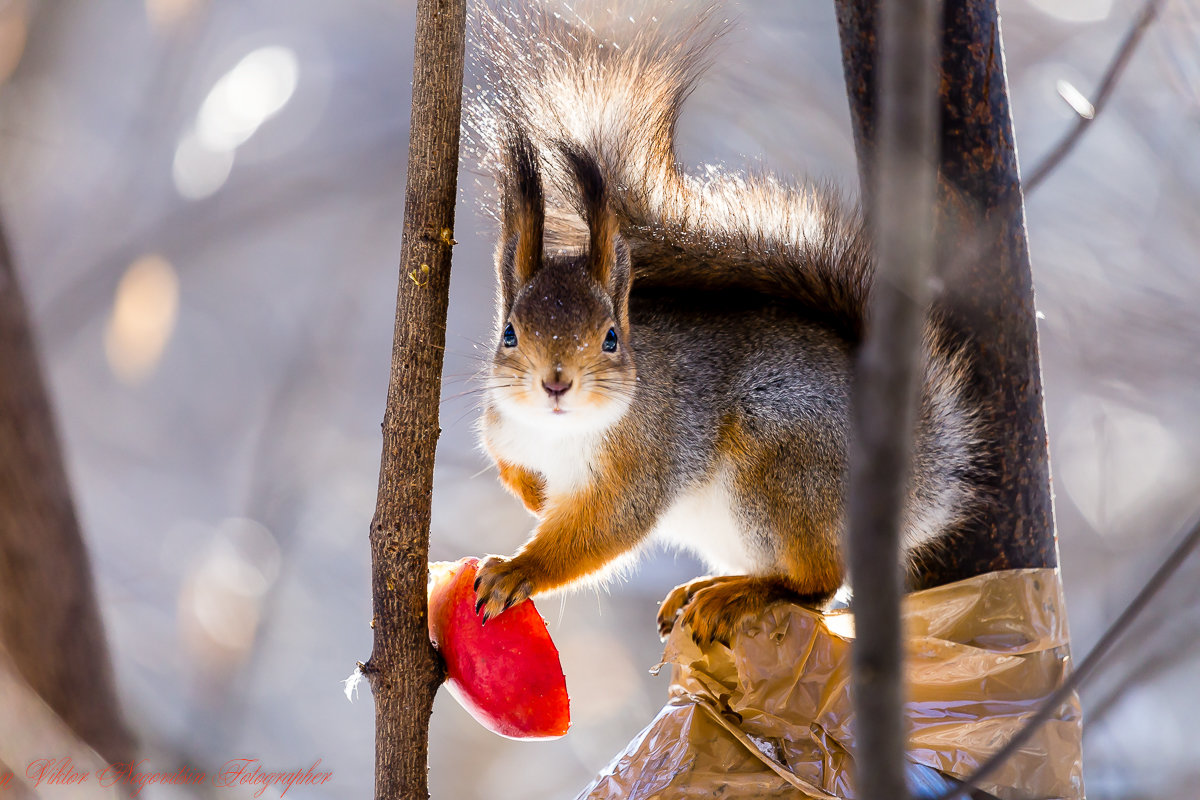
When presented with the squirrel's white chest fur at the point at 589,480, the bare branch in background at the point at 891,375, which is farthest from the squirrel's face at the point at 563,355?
the bare branch in background at the point at 891,375

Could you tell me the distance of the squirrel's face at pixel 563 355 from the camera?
1819mm

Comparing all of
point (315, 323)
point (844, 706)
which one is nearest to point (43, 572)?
point (844, 706)

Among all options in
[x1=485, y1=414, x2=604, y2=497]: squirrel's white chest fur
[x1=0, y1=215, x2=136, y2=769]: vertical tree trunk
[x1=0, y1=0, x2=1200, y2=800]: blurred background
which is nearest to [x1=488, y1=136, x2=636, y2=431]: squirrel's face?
[x1=485, y1=414, x2=604, y2=497]: squirrel's white chest fur

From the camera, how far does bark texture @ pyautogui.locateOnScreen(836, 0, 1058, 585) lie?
70.8 inches

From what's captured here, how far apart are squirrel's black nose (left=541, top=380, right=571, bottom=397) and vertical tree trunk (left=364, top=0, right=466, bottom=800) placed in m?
0.34

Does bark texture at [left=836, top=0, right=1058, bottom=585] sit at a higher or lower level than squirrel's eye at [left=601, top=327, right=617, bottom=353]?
higher

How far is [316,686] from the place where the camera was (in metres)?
5.27

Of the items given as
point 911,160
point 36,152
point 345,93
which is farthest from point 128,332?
point 911,160

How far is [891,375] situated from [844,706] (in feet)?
3.76

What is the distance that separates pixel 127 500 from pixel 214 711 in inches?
63.5

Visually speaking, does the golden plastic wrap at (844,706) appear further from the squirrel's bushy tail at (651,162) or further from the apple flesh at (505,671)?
the squirrel's bushy tail at (651,162)

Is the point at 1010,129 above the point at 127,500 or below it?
above

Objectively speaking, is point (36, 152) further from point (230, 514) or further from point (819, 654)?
point (819, 654)

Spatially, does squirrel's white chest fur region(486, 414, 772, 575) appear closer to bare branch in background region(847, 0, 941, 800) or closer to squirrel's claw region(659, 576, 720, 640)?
squirrel's claw region(659, 576, 720, 640)
